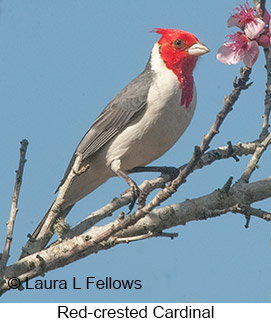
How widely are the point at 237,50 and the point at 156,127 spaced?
7.87 feet

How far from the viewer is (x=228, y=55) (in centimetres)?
328

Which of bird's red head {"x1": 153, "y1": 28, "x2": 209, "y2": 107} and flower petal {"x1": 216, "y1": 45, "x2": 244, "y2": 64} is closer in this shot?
flower petal {"x1": 216, "y1": 45, "x2": 244, "y2": 64}

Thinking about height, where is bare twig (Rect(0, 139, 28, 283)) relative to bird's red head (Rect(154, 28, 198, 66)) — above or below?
below

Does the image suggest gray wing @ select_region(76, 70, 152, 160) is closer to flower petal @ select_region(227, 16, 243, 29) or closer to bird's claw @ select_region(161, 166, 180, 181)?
bird's claw @ select_region(161, 166, 180, 181)

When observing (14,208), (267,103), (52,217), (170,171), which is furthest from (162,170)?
(14,208)

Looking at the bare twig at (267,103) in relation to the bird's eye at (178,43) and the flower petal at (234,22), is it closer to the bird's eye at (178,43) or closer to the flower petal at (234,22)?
the flower petal at (234,22)

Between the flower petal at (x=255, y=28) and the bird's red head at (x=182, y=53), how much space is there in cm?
246

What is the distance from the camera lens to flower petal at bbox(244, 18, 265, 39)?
3256 mm

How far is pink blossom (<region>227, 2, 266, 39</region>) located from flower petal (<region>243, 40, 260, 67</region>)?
2.3 inches

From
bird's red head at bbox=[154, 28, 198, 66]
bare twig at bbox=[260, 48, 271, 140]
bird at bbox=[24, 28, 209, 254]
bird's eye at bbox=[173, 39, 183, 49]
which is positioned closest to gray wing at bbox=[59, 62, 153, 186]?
bird at bbox=[24, 28, 209, 254]

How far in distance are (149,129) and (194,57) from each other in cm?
107

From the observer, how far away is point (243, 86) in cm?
273

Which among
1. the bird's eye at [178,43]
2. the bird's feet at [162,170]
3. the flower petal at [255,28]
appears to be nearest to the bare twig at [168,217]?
the flower petal at [255,28]

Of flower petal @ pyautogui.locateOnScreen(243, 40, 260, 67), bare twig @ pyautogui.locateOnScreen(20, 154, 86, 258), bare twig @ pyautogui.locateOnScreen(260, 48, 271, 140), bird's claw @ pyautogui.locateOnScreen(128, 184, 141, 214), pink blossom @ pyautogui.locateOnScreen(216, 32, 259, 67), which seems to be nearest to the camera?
flower petal @ pyautogui.locateOnScreen(243, 40, 260, 67)
